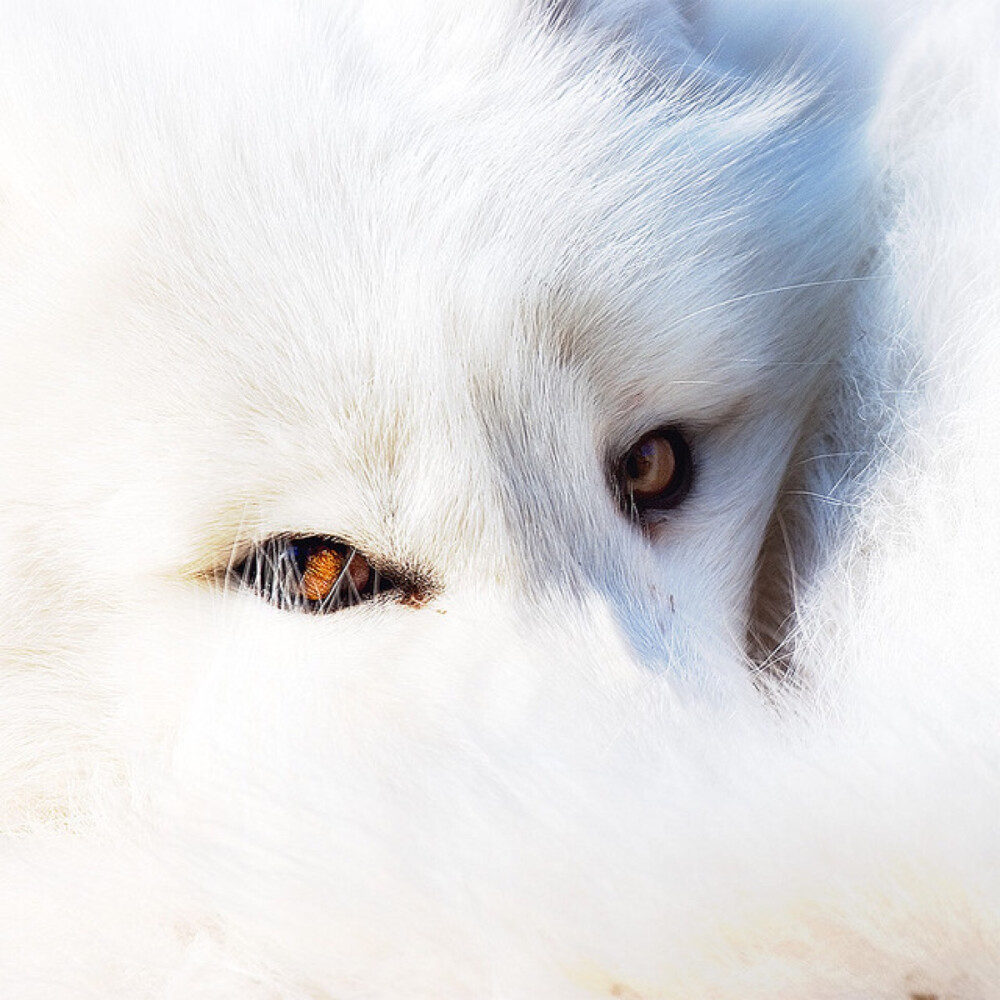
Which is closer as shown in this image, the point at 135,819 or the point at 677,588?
the point at 135,819

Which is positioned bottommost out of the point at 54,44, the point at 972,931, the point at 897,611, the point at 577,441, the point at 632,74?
the point at 972,931

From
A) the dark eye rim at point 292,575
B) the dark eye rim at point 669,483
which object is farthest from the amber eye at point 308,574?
the dark eye rim at point 669,483

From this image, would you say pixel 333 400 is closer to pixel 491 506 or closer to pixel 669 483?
pixel 491 506

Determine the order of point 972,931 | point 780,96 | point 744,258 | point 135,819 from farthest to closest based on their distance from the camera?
point 780,96 < point 744,258 < point 135,819 < point 972,931

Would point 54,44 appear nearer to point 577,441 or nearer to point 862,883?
point 577,441

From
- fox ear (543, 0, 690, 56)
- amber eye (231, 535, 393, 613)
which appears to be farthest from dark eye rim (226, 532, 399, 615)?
fox ear (543, 0, 690, 56)

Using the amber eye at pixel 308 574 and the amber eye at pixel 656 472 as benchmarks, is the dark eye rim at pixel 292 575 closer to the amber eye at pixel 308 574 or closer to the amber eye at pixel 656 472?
the amber eye at pixel 308 574

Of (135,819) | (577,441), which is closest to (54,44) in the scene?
(577,441)
